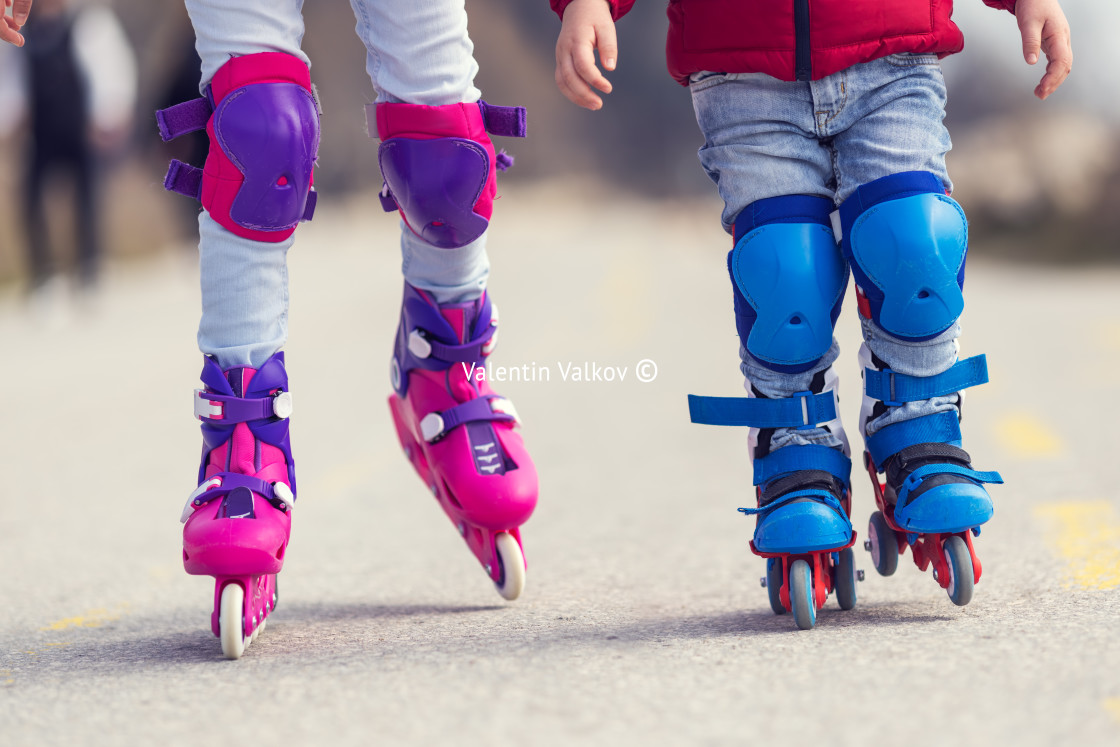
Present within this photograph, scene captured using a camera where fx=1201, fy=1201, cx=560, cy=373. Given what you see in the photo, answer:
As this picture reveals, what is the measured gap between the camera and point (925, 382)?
174cm

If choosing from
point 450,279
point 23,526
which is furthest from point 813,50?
point 23,526

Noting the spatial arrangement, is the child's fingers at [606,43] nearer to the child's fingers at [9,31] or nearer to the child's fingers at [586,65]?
the child's fingers at [586,65]

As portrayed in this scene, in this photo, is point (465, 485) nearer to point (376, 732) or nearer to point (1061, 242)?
point (376, 732)

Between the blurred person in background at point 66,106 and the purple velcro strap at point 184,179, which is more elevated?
the blurred person in background at point 66,106

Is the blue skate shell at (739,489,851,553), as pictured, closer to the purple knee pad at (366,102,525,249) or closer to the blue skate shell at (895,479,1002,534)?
the blue skate shell at (895,479,1002,534)

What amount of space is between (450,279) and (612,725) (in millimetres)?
1053

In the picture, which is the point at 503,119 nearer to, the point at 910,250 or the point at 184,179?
the point at 184,179

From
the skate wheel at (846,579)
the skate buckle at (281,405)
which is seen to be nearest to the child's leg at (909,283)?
the skate wheel at (846,579)

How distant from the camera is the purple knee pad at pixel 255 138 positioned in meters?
1.73

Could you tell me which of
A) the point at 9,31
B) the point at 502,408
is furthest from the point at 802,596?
the point at 9,31

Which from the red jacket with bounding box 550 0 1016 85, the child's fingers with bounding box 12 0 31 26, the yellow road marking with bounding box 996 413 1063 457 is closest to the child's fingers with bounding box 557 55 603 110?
the red jacket with bounding box 550 0 1016 85

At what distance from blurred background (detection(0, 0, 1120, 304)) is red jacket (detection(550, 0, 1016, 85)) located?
38.8 inches

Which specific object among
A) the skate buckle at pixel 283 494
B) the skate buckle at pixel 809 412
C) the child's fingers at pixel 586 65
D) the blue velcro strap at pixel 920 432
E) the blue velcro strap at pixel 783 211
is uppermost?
the child's fingers at pixel 586 65

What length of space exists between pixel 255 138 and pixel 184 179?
0.18 m
